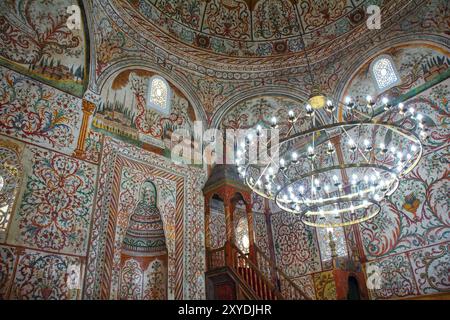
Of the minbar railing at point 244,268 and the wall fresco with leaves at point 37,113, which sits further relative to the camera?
the minbar railing at point 244,268

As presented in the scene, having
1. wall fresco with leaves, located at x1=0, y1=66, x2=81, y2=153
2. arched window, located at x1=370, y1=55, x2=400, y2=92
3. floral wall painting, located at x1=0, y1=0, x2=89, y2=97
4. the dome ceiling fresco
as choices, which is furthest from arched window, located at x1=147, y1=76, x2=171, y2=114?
arched window, located at x1=370, y1=55, x2=400, y2=92

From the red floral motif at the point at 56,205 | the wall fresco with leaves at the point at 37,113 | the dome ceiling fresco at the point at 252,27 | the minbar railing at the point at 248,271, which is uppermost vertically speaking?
the dome ceiling fresco at the point at 252,27

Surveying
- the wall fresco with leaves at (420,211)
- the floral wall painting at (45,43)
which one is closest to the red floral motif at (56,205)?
the floral wall painting at (45,43)

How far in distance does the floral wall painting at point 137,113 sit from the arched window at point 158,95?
4cm

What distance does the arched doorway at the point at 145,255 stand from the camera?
877 cm

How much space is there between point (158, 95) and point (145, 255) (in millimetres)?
4531

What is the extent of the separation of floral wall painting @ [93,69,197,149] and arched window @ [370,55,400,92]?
5.50 m

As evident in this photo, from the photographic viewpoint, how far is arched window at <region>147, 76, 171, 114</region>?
9562 millimetres

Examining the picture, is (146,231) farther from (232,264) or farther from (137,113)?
(137,113)

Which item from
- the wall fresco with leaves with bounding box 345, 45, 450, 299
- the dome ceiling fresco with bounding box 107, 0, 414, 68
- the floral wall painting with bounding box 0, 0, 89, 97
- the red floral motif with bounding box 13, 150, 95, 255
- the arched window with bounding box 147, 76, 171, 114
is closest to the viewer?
the red floral motif with bounding box 13, 150, 95, 255

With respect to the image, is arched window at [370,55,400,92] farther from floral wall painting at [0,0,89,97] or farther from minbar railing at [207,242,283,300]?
floral wall painting at [0,0,89,97]

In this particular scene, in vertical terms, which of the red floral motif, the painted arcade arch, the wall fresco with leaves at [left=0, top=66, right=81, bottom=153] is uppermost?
the painted arcade arch

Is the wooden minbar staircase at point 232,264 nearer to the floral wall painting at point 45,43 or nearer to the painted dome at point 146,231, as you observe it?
the painted dome at point 146,231

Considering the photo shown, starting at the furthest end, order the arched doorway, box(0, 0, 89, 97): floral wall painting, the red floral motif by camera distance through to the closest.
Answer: the arched doorway, box(0, 0, 89, 97): floral wall painting, the red floral motif
